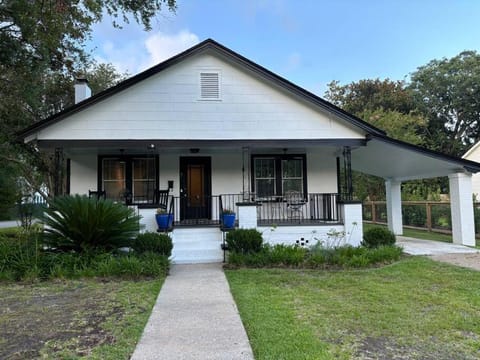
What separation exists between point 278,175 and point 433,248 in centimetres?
521

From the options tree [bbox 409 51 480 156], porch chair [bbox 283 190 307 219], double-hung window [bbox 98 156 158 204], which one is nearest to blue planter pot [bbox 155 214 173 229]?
double-hung window [bbox 98 156 158 204]

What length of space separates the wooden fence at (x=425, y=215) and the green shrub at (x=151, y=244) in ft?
37.2

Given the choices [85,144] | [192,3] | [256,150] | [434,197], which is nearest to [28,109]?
[85,144]

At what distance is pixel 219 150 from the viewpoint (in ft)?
38.8

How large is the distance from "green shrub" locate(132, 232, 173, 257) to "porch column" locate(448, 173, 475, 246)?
895 centimetres

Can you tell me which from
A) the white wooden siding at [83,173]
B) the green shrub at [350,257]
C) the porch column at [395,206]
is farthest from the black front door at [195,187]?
the porch column at [395,206]

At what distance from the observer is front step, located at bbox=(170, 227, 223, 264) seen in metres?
9.51

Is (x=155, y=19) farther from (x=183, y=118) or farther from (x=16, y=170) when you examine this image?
(x=16, y=170)

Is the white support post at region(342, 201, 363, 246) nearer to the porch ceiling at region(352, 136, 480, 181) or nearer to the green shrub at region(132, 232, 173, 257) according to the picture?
the porch ceiling at region(352, 136, 480, 181)

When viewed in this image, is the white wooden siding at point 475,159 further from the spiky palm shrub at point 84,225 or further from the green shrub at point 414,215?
the spiky palm shrub at point 84,225

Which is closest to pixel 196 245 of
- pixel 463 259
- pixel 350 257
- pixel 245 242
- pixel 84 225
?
pixel 245 242

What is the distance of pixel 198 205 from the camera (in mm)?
12094

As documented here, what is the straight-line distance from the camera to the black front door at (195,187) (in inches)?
473

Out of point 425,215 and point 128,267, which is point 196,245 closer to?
point 128,267
